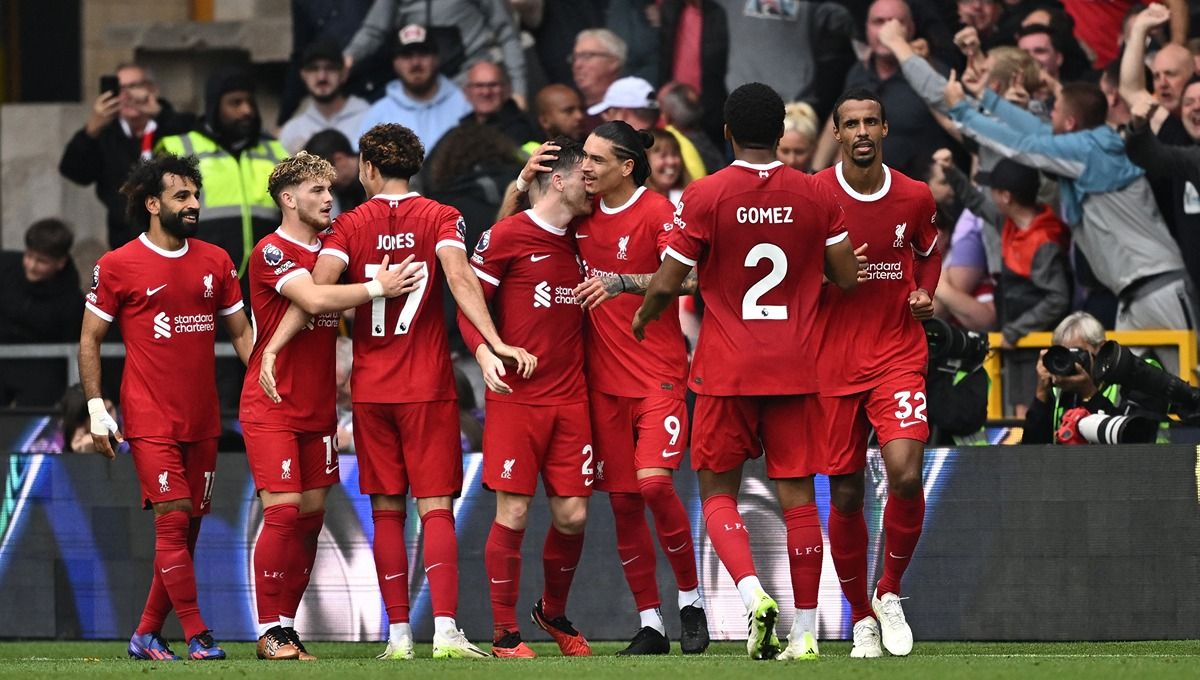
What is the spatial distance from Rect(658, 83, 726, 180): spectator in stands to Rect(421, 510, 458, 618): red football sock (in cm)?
474

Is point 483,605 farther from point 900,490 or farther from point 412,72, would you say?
point 412,72

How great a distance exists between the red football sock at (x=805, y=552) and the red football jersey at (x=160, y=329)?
120 inches

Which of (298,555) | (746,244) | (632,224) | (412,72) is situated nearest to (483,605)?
(298,555)

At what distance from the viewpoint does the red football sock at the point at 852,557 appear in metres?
9.48

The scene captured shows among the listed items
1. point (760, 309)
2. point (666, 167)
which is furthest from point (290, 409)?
point (666, 167)

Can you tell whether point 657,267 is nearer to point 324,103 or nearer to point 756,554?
point 756,554

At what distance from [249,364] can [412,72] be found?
4950 millimetres

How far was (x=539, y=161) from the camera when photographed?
9.77m

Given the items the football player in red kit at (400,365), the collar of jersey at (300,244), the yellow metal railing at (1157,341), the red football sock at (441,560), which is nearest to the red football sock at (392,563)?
the football player in red kit at (400,365)

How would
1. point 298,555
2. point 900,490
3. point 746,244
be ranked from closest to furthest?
point 746,244 < point 900,490 < point 298,555

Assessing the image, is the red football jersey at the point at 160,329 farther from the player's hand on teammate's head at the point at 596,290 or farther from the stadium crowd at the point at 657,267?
the player's hand on teammate's head at the point at 596,290

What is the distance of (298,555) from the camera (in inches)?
394

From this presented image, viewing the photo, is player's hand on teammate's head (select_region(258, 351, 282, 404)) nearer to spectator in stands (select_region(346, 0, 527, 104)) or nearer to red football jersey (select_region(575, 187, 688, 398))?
red football jersey (select_region(575, 187, 688, 398))

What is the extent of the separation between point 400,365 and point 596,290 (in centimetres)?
102
